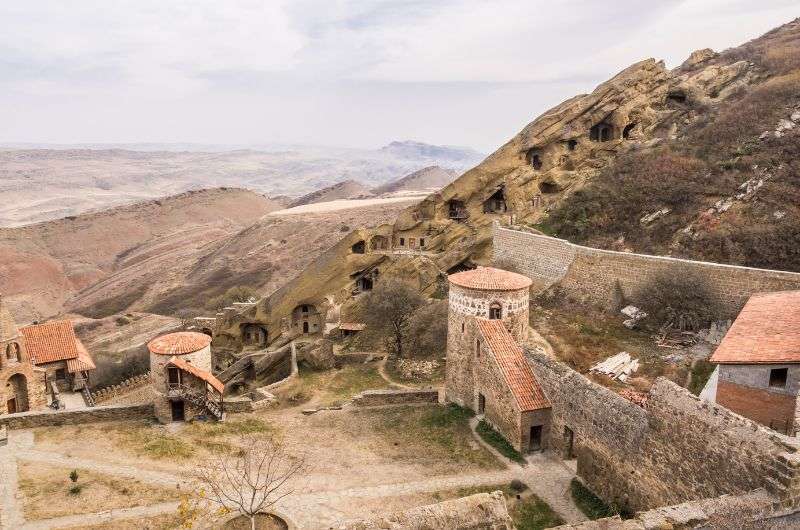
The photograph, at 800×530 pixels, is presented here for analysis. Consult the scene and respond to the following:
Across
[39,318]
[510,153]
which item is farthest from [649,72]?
[39,318]

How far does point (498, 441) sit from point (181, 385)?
12.7 meters

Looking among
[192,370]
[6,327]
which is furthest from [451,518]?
[6,327]

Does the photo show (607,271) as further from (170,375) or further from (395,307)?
(170,375)

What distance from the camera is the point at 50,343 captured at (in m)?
31.3

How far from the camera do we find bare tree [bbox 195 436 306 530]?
15.6m

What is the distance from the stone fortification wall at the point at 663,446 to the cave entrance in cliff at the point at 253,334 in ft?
84.0

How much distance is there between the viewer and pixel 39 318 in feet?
217

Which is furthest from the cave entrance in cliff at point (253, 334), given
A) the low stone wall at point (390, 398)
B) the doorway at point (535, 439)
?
the doorway at point (535, 439)

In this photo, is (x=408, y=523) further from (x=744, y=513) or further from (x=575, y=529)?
Answer: (x=744, y=513)

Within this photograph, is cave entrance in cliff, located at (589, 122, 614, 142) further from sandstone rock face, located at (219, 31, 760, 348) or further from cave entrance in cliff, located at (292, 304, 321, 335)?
cave entrance in cliff, located at (292, 304, 321, 335)

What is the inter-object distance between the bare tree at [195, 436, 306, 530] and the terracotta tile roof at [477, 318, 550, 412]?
24.0ft

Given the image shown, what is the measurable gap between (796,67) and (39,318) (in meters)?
80.2

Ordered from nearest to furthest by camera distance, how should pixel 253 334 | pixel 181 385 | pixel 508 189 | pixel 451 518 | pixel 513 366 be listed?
pixel 451 518
pixel 513 366
pixel 181 385
pixel 253 334
pixel 508 189

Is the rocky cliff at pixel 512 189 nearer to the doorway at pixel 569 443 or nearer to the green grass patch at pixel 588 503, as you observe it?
the doorway at pixel 569 443
